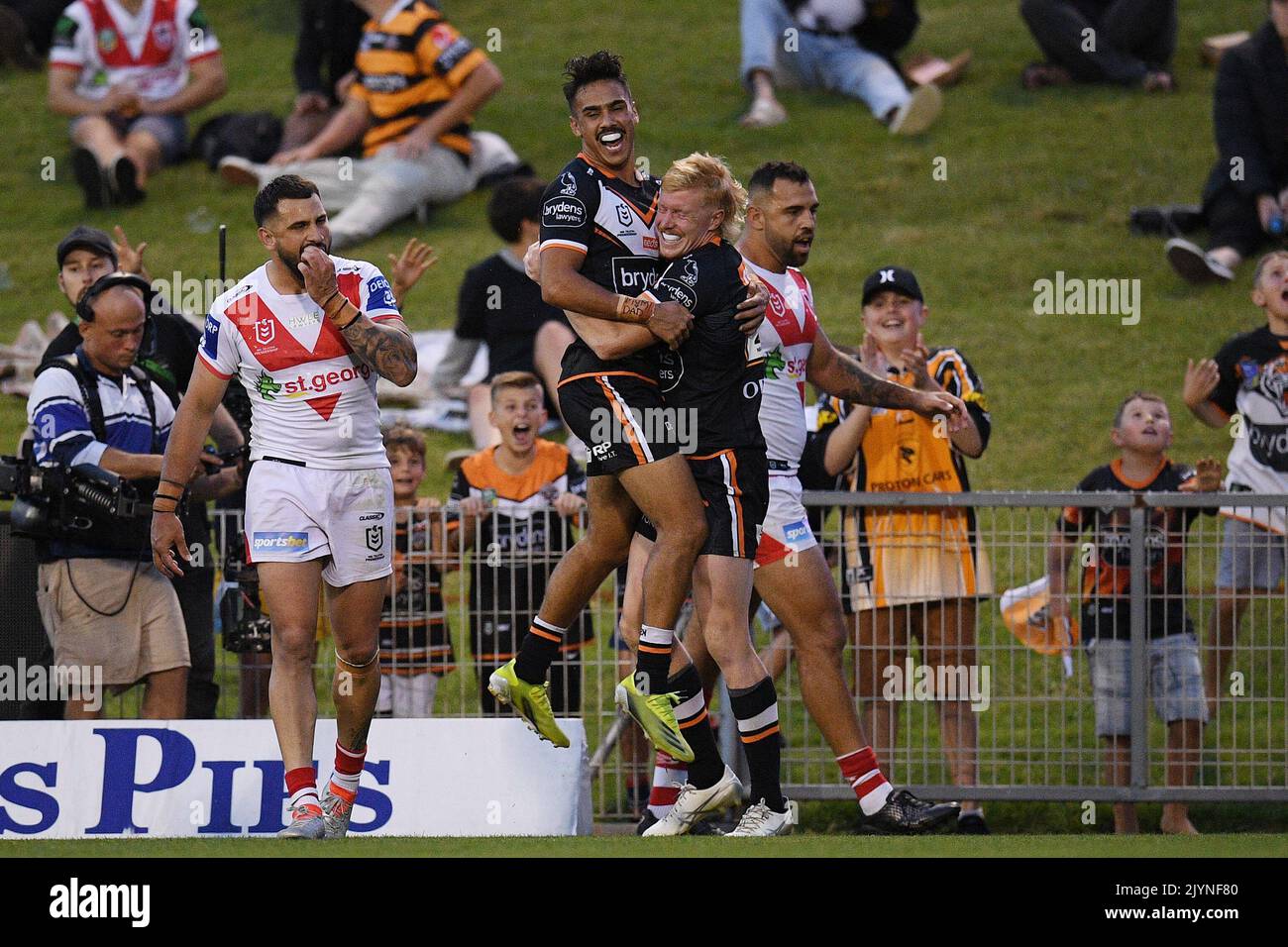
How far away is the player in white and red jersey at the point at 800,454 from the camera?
25.7 ft

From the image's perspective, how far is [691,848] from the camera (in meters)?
6.57

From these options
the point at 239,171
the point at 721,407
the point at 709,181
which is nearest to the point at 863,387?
the point at 721,407

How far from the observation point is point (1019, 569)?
9.81 metres

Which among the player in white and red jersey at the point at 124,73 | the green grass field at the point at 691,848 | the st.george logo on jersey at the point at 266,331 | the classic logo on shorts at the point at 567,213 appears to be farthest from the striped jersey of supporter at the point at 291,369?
the player in white and red jersey at the point at 124,73

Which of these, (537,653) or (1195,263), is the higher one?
(1195,263)

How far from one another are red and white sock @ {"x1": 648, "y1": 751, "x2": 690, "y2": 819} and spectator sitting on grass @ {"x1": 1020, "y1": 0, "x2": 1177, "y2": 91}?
11.2 m

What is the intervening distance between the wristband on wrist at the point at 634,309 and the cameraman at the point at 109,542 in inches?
107

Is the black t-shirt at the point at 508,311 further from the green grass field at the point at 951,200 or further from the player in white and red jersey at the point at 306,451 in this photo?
the player in white and red jersey at the point at 306,451

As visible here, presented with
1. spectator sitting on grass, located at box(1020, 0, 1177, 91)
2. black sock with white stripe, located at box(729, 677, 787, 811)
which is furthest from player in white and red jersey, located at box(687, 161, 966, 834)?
spectator sitting on grass, located at box(1020, 0, 1177, 91)

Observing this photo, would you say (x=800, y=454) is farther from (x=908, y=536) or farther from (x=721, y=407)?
(x=908, y=536)

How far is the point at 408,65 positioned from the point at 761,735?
8.91 m
